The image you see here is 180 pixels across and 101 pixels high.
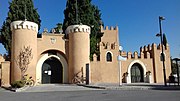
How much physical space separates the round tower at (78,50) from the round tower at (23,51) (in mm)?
4531

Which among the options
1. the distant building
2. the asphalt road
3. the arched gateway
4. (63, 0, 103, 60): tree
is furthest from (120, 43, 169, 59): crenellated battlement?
the asphalt road

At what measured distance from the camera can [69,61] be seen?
28.9 m

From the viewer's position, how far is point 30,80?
25.2 metres

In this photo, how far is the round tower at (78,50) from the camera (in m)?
28.0

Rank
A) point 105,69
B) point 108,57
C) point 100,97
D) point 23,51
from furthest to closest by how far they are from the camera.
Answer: point 108,57 < point 105,69 < point 23,51 < point 100,97

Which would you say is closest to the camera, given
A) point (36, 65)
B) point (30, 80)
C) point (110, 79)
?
point (30, 80)

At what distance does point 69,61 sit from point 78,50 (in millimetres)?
1908

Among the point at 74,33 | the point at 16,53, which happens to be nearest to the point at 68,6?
the point at 74,33

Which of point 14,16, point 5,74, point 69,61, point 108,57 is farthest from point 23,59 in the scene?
point 108,57

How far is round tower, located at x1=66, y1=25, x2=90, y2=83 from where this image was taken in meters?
28.0

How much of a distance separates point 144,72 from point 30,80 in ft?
51.3

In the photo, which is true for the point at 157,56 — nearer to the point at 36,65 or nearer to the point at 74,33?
the point at 74,33

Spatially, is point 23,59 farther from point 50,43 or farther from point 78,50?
point 78,50

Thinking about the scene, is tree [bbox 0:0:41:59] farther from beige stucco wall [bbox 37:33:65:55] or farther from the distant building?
beige stucco wall [bbox 37:33:65:55]
